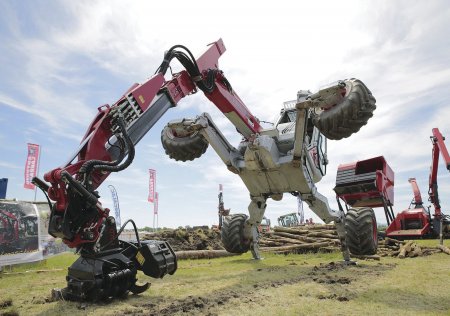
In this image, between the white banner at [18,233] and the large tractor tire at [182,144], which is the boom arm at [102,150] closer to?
the large tractor tire at [182,144]

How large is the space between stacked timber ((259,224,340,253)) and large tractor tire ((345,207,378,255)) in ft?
13.0

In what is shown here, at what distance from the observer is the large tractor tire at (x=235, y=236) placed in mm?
10227

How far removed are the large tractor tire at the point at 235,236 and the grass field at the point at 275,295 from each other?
2.00 meters

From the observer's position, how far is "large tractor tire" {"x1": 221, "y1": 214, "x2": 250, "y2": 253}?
10.2 m

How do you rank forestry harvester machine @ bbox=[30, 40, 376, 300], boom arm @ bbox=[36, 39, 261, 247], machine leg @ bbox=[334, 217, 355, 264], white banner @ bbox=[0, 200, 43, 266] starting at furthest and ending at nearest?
white banner @ bbox=[0, 200, 43, 266] → machine leg @ bbox=[334, 217, 355, 264] → forestry harvester machine @ bbox=[30, 40, 376, 300] → boom arm @ bbox=[36, 39, 261, 247]

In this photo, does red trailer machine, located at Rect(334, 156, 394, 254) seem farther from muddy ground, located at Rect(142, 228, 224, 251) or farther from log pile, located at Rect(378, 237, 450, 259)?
muddy ground, located at Rect(142, 228, 224, 251)

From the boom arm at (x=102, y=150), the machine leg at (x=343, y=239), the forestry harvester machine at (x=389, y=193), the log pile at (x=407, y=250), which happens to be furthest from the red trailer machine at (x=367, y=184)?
the boom arm at (x=102, y=150)

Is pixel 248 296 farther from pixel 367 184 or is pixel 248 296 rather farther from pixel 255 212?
pixel 367 184

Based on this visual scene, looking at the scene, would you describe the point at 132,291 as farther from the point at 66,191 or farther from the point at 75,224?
A: the point at 66,191

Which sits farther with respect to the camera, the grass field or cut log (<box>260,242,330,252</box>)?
cut log (<box>260,242,330,252</box>)

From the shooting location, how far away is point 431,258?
32.9 ft

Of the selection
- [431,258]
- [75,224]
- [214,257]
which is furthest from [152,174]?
[75,224]

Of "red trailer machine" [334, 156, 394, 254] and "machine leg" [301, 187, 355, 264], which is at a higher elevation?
"red trailer machine" [334, 156, 394, 254]

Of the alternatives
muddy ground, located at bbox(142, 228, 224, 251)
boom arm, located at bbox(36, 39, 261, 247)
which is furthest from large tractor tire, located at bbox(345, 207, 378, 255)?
muddy ground, located at bbox(142, 228, 224, 251)
